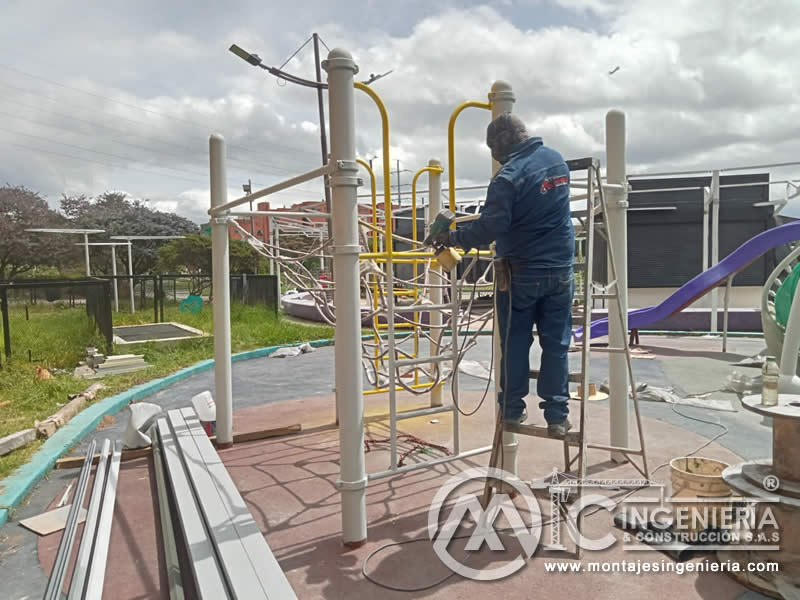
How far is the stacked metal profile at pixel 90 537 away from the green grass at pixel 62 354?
770 mm

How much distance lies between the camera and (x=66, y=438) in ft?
15.9

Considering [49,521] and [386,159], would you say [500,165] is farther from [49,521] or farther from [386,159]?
[49,521]

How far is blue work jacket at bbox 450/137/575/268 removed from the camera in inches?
115

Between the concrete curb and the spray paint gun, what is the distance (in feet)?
10.1

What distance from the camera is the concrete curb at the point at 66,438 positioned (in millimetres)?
3684

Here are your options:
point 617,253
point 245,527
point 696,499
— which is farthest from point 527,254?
point 245,527

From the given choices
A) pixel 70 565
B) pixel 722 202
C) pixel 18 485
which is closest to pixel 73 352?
pixel 18 485

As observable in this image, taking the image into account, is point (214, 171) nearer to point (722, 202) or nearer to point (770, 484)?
point (770, 484)

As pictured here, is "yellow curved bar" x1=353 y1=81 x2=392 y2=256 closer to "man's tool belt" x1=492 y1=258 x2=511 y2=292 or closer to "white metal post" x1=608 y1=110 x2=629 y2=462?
"man's tool belt" x1=492 y1=258 x2=511 y2=292

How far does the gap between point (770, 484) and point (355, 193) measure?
90.9 inches

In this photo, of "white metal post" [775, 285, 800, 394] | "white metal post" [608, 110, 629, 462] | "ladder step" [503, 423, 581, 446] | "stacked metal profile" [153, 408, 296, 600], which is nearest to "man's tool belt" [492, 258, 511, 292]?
"ladder step" [503, 423, 581, 446]

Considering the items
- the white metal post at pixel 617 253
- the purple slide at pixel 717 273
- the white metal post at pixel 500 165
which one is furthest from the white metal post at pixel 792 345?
the white metal post at pixel 500 165

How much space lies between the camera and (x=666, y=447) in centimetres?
433

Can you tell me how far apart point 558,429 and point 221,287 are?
2882mm
